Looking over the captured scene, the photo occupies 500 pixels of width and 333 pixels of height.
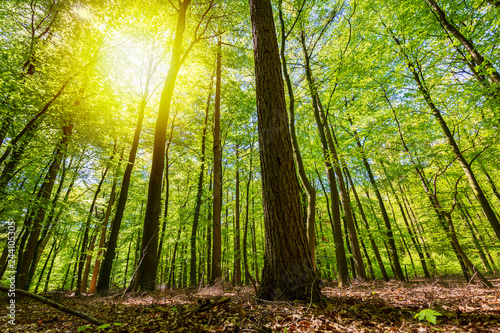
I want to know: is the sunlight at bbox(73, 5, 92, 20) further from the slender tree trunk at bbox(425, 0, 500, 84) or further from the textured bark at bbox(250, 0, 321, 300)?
the slender tree trunk at bbox(425, 0, 500, 84)

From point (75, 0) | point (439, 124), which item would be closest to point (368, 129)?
point (439, 124)

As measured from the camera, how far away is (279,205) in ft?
8.82

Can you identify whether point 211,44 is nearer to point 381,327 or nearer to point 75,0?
point 75,0

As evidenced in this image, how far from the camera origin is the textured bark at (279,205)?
250 cm

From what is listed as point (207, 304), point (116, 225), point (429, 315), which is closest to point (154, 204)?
point (116, 225)

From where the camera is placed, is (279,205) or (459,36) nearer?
(279,205)

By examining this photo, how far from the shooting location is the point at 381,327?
171cm

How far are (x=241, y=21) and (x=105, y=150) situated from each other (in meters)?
9.20

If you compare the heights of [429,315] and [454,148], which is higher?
[454,148]

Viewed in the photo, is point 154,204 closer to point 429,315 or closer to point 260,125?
point 260,125

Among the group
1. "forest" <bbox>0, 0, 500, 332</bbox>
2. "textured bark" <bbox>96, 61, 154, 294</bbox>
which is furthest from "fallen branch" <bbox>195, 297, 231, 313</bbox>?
"textured bark" <bbox>96, 61, 154, 294</bbox>

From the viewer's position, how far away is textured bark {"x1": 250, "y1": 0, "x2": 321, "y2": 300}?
2.50m

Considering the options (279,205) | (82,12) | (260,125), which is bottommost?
(279,205)

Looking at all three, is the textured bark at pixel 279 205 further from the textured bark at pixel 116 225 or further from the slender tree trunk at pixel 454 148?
the slender tree trunk at pixel 454 148
